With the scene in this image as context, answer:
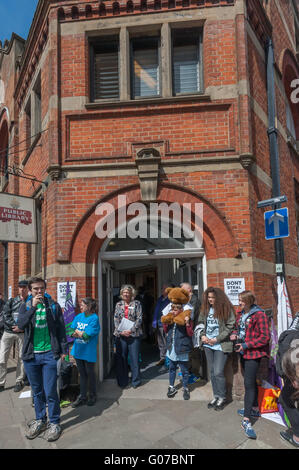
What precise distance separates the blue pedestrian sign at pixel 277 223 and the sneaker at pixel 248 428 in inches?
116

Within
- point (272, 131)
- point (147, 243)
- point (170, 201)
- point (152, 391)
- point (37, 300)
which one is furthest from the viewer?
point (272, 131)

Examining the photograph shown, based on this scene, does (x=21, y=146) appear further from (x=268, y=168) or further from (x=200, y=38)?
(x=268, y=168)

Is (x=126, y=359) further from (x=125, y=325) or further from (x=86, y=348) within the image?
(x=86, y=348)

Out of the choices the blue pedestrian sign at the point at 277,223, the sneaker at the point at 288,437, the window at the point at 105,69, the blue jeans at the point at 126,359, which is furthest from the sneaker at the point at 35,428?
the window at the point at 105,69

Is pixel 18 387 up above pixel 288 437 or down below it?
below

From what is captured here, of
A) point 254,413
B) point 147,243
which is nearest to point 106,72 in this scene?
point 147,243

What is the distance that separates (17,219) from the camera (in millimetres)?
6688

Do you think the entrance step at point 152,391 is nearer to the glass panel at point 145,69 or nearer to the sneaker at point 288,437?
the sneaker at point 288,437

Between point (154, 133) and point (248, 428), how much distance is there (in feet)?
16.2

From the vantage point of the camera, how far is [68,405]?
519 centimetres

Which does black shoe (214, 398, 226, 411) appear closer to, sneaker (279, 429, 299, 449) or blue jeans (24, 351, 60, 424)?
sneaker (279, 429, 299, 449)

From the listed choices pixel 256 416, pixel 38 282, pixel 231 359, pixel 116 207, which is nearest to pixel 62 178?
pixel 116 207

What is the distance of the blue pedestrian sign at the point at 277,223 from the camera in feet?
18.9

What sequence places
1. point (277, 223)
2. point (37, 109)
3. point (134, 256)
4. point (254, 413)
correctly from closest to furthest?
point (254, 413) → point (277, 223) → point (134, 256) → point (37, 109)
